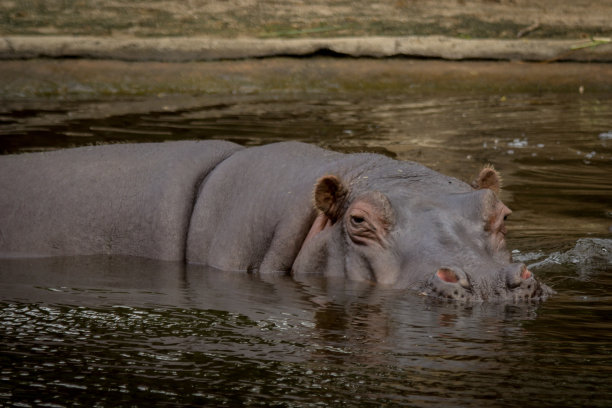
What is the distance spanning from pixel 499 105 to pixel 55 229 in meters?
6.40

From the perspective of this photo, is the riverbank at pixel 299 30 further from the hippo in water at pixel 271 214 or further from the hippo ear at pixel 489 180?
the hippo ear at pixel 489 180

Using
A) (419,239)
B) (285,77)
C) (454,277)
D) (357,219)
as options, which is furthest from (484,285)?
(285,77)

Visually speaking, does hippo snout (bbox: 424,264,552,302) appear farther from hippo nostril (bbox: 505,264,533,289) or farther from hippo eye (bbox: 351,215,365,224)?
hippo eye (bbox: 351,215,365,224)

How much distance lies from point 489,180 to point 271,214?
3.45 ft

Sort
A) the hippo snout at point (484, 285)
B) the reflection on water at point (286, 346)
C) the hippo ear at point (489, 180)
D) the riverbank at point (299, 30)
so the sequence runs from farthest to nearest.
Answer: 1. the riverbank at point (299, 30)
2. the hippo ear at point (489, 180)
3. the hippo snout at point (484, 285)
4. the reflection on water at point (286, 346)

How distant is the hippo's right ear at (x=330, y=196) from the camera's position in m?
4.84

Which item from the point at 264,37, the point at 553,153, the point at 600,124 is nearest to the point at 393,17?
the point at 264,37

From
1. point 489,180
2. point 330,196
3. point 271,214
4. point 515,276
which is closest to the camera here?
point 515,276

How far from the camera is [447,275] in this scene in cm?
416

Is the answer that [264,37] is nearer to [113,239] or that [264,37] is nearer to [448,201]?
[113,239]

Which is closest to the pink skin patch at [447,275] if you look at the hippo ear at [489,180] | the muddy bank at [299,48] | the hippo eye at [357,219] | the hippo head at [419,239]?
the hippo head at [419,239]

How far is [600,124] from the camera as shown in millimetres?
9867

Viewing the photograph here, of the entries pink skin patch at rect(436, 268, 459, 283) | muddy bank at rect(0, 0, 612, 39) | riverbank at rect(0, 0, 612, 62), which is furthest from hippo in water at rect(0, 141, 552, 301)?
muddy bank at rect(0, 0, 612, 39)

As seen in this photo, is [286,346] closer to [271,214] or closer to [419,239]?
[419,239]
